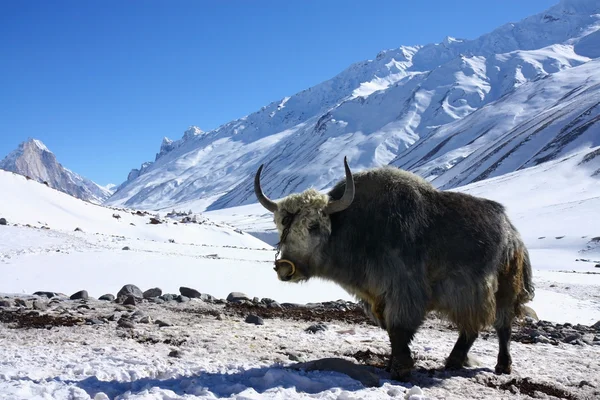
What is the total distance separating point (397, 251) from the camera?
6559mm

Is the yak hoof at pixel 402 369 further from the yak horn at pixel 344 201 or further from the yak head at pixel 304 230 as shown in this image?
the yak horn at pixel 344 201

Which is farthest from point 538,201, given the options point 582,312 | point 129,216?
point 582,312

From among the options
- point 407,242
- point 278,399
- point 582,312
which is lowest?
point 582,312

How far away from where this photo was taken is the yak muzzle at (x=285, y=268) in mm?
6512

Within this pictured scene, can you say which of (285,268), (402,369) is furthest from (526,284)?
(285,268)

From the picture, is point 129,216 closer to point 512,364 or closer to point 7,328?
point 7,328

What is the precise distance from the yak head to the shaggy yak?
0.01 metres

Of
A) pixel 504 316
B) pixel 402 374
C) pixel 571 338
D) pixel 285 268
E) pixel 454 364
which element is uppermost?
pixel 285 268

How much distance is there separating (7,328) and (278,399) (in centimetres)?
492

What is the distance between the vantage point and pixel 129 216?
138 ft

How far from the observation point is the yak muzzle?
6.51m

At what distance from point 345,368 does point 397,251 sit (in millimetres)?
1476

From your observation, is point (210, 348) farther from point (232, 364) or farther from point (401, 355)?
point (401, 355)

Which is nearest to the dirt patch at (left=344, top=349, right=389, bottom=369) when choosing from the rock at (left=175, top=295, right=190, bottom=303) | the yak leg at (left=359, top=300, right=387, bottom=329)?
the yak leg at (left=359, top=300, right=387, bottom=329)
